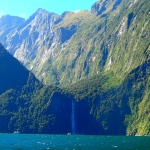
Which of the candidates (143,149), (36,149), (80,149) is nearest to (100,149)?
(80,149)

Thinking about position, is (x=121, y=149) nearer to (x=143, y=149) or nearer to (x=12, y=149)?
(x=143, y=149)

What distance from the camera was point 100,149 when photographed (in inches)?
5089

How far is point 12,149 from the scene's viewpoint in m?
133

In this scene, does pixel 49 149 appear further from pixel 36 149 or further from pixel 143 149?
pixel 143 149

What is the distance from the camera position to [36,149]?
13138 cm

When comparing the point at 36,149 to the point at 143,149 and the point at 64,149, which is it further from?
the point at 143,149

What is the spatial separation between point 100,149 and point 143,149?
15.6 m

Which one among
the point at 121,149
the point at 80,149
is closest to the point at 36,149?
the point at 80,149

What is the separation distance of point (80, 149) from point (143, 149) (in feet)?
75.2

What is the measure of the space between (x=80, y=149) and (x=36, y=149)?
54.3 feet

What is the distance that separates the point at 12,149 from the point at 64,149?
19.8m

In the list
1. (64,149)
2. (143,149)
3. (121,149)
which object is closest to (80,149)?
(64,149)

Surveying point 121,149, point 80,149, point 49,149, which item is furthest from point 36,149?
point 121,149

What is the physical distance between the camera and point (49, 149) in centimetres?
13050
